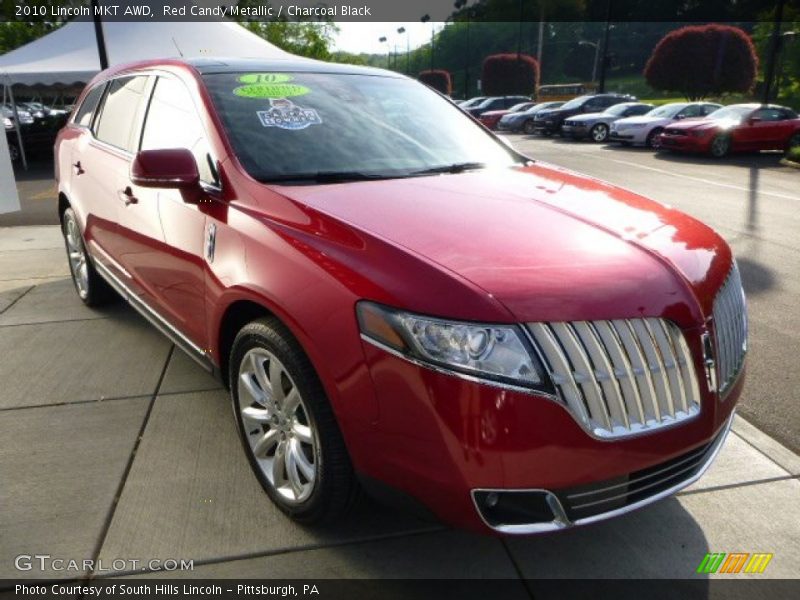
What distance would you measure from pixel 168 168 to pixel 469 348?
1.57 m

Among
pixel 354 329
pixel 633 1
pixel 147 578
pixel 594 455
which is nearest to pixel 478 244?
pixel 354 329

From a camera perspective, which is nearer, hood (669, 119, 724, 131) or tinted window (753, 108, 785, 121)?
hood (669, 119, 724, 131)

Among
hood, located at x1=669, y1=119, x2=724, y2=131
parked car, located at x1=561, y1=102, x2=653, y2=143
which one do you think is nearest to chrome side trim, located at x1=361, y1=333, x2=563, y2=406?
hood, located at x1=669, y1=119, x2=724, y2=131

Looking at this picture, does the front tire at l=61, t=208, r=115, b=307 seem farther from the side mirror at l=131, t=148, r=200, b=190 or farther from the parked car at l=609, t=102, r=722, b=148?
the parked car at l=609, t=102, r=722, b=148

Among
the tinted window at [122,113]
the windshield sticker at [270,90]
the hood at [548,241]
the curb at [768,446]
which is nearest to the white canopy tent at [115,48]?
the tinted window at [122,113]

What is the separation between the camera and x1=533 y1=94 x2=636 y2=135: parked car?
1052 inches

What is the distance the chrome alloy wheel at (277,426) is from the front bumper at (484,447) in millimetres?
433

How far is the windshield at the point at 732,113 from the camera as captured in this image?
17359mm

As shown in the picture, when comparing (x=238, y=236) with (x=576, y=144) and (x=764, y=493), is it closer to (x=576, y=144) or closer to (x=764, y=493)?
(x=764, y=493)

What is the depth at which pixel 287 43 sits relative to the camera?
45094 mm

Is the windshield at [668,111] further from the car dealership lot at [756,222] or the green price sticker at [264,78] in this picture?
the green price sticker at [264,78]

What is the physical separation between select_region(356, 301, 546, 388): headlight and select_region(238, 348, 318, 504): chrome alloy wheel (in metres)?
0.57

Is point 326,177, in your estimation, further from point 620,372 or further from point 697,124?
point 697,124

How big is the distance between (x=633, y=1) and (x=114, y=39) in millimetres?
89051
